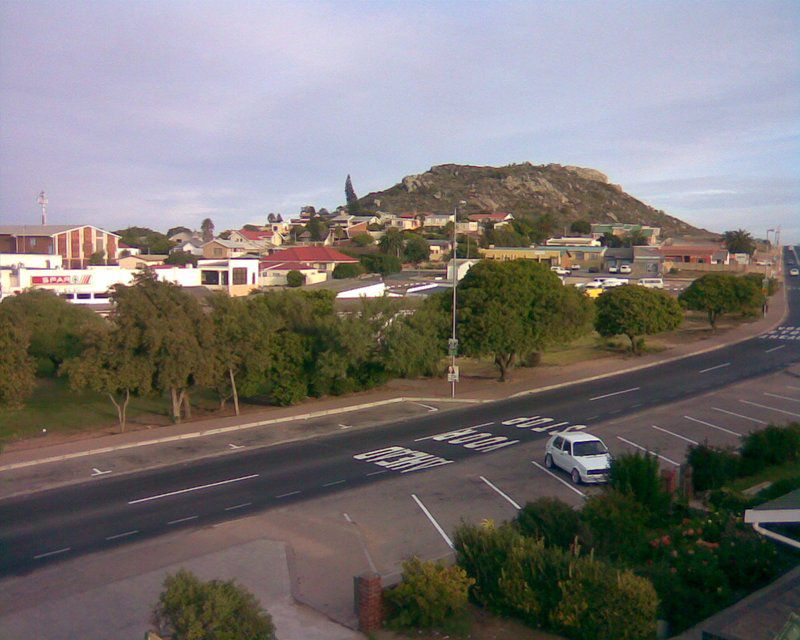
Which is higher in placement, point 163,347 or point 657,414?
point 163,347

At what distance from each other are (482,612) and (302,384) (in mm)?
21676

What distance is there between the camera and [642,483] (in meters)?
15.4

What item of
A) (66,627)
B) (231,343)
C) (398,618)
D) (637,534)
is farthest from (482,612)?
(231,343)

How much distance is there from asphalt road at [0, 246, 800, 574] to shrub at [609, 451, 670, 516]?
6.98 meters

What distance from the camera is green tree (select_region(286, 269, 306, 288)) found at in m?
78.5

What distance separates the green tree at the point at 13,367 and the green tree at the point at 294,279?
51139 millimetres

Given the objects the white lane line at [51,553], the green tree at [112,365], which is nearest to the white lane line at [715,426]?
the green tree at [112,365]

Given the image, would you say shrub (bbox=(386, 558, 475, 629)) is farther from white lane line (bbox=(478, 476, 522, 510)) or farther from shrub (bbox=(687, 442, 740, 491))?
shrub (bbox=(687, 442, 740, 491))

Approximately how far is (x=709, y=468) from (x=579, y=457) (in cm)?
333

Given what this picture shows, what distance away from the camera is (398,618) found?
35.6 ft

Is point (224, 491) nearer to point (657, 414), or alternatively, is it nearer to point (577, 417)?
point (577, 417)

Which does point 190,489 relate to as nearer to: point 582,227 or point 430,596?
point 430,596

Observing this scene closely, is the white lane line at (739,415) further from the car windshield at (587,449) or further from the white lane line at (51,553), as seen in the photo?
the white lane line at (51,553)

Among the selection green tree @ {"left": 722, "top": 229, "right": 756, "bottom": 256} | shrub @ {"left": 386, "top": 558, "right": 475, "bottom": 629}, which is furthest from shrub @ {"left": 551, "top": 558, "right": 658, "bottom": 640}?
green tree @ {"left": 722, "top": 229, "right": 756, "bottom": 256}
